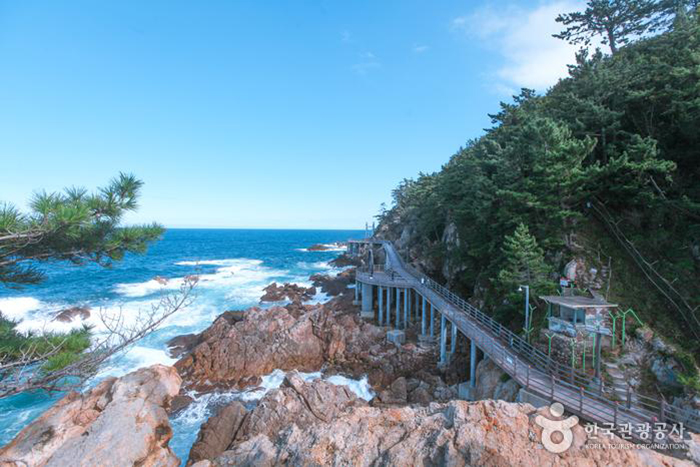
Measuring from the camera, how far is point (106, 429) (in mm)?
7199

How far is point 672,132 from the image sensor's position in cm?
1667

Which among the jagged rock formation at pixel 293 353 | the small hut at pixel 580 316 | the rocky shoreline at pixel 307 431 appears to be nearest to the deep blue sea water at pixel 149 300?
the jagged rock formation at pixel 293 353

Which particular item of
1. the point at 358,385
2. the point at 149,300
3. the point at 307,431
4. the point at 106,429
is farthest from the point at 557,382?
the point at 149,300

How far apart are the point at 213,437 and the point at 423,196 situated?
33217 mm

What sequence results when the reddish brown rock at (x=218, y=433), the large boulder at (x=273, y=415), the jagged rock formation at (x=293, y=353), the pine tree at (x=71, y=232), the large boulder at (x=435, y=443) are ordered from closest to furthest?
the pine tree at (x=71, y=232)
the large boulder at (x=435, y=443)
the reddish brown rock at (x=218, y=433)
the large boulder at (x=273, y=415)
the jagged rock formation at (x=293, y=353)

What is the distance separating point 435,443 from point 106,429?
25.2ft

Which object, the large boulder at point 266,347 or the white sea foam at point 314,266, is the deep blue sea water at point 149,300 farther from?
the large boulder at point 266,347

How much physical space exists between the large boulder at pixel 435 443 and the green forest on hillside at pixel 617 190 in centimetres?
849

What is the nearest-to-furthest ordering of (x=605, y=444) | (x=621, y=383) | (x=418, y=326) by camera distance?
(x=605, y=444), (x=621, y=383), (x=418, y=326)

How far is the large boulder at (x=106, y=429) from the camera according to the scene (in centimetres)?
661

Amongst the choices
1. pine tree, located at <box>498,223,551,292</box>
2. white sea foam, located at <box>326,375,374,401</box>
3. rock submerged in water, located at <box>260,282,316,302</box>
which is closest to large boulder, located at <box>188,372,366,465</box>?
white sea foam, located at <box>326,375,374,401</box>

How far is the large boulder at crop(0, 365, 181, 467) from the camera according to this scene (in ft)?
21.7

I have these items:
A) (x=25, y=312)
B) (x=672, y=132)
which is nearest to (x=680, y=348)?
(x=672, y=132)

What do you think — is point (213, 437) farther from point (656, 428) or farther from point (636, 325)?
point (636, 325)
